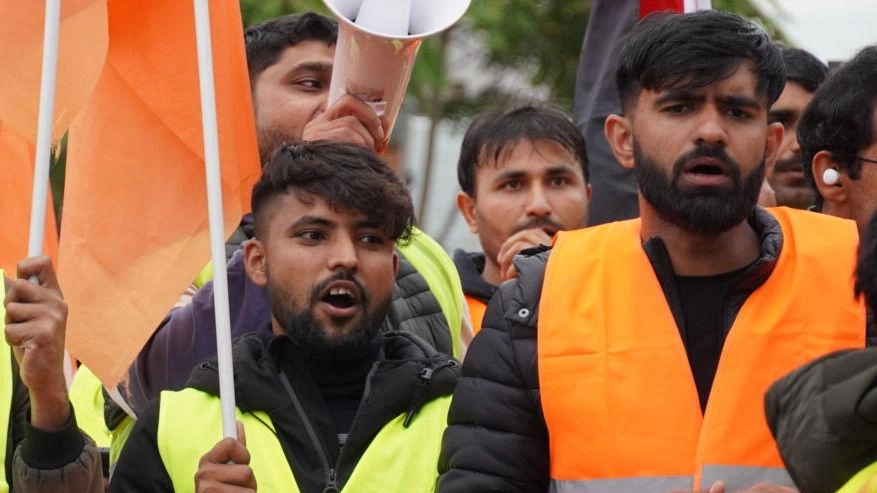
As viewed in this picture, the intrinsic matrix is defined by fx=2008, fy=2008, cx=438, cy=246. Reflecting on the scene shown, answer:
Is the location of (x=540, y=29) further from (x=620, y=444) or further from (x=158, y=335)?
(x=620, y=444)

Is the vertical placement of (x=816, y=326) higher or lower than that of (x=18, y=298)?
higher

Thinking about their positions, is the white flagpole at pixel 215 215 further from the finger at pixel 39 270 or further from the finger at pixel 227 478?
the finger at pixel 39 270

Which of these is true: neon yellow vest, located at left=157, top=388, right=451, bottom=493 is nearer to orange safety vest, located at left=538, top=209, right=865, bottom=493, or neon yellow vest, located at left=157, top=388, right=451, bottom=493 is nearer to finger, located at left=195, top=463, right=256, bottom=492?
finger, located at left=195, top=463, right=256, bottom=492

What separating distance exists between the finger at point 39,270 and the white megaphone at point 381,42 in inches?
39.6

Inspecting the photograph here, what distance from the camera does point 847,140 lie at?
4922 mm

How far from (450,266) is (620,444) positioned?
5.39 feet

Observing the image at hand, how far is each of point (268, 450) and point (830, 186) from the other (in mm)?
1555

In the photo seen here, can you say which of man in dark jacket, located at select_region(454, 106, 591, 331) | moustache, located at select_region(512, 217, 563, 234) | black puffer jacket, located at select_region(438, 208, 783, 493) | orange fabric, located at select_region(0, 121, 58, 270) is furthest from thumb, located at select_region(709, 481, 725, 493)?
orange fabric, located at select_region(0, 121, 58, 270)

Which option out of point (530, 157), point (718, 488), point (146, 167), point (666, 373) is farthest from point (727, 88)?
point (530, 157)

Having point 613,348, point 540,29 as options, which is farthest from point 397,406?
point 540,29

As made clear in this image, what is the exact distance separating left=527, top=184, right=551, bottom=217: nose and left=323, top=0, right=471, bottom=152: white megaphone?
41.1 inches

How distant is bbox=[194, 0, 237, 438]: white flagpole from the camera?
4273mm

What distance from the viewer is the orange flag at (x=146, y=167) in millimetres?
4781

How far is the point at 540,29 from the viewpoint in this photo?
1040cm
